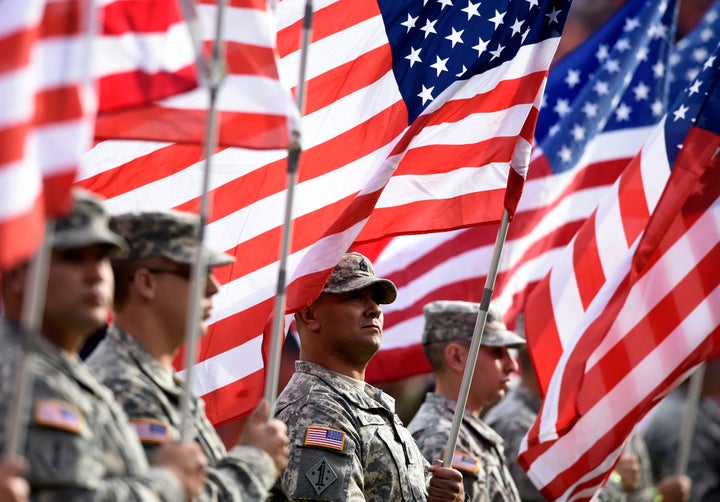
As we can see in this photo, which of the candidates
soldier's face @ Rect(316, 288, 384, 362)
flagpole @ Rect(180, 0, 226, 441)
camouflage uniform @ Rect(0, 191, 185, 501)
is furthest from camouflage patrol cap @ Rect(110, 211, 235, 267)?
soldier's face @ Rect(316, 288, 384, 362)

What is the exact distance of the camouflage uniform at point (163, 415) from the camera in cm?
537

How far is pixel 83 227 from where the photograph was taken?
4.82m

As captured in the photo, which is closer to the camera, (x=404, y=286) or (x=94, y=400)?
(x=94, y=400)

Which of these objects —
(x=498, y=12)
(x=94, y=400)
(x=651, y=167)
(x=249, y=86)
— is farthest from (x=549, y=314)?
(x=94, y=400)

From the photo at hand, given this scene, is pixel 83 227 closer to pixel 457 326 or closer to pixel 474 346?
pixel 474 346

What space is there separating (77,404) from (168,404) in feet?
3.40

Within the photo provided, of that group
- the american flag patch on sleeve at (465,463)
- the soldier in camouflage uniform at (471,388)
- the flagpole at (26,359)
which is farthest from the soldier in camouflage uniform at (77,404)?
the soldier in camouflage uniform at (471,388)

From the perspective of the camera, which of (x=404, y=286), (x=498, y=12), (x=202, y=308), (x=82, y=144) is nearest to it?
(x=82, y=144)

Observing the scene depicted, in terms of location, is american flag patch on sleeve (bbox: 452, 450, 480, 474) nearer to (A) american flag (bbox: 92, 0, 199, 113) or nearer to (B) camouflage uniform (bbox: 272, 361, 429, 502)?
(B) camouflage uniform (bbox: 272, 361, 429, 502)

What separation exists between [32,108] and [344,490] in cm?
318

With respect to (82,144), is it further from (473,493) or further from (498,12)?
(473,493)

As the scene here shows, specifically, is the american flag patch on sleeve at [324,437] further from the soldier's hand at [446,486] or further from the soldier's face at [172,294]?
the soldier's face at [172,294]

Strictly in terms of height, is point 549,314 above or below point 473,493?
above

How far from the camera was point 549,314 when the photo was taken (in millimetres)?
9938
